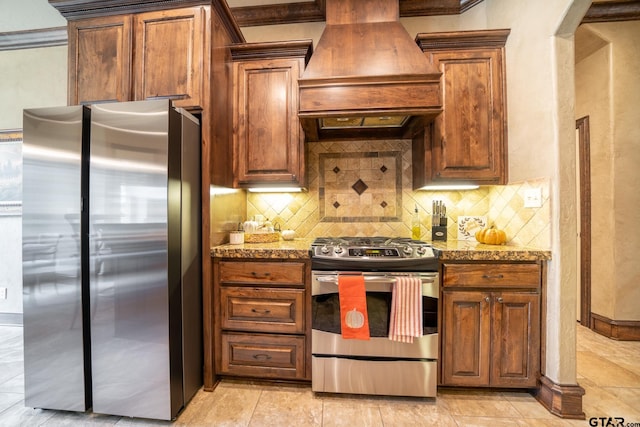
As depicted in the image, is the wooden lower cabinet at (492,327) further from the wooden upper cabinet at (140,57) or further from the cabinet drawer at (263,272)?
the wooden upper cabinet at (140,57)

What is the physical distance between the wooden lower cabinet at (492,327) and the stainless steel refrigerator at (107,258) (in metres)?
1.71

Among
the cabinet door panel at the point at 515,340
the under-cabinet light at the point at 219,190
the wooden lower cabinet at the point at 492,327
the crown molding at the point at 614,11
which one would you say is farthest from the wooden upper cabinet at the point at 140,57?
the crown molding at the point at 614,11

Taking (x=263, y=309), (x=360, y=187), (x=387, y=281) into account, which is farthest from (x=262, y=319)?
(x=360, y=187)

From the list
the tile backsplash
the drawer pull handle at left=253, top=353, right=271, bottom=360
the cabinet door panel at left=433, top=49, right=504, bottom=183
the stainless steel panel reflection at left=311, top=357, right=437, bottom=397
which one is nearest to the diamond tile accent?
the tile backsplash

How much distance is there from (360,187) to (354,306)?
1.23 meters

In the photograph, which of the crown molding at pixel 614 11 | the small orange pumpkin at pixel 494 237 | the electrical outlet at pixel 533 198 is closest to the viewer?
the electrical outlet at pixel 533 198

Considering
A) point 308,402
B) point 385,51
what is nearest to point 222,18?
point 385,51

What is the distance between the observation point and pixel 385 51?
196 centimetres

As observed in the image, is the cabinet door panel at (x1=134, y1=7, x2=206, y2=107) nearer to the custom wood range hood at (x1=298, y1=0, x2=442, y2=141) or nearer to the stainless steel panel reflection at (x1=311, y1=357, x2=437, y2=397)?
the custom wood range hood at (x1=298, y1=0, x2=442, y2=141)

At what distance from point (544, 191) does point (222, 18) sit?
8.60ft

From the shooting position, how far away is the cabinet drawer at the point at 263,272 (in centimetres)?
182

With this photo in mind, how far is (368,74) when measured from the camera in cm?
190

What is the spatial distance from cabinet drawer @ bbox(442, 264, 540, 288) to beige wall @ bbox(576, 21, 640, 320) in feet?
5.69

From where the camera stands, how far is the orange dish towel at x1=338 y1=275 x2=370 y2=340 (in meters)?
1.68
